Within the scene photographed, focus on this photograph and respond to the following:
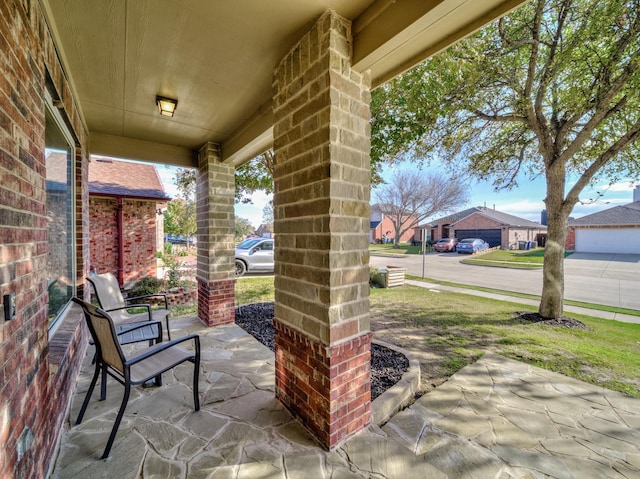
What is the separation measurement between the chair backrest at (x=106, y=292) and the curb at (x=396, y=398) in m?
2.97

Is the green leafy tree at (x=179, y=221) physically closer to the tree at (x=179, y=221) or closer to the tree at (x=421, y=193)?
the tree at (x=179, y=221)

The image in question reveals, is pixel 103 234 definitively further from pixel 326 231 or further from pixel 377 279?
pixel 326 231

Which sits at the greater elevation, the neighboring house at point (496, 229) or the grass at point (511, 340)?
the neighboring house at point (496, 229)

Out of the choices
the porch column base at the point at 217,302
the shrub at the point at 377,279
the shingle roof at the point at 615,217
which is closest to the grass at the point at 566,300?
the shrub at the point at 377,279

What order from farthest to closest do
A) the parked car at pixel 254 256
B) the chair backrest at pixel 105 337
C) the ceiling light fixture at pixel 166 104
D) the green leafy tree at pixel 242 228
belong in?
the green leafy tree at pixel 242 228 < the parked car at pixel 254 256 < the ceiling light fixture at pixel 166 104 < the chair backrest at pixel 105 337

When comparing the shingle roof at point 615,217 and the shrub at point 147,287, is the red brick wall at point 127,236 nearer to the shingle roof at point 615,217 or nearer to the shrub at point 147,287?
the shrub at point 147,287

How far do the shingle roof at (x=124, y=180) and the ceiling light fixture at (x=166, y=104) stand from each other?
17.5 ft

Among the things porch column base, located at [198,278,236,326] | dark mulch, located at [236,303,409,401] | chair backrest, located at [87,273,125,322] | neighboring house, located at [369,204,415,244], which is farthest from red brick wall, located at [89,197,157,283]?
neighboring house, located at [369,204,415,244]

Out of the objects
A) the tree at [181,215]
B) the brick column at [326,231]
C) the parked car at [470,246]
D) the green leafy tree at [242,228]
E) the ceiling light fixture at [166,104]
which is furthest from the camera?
the green leafy tree at [242,228]

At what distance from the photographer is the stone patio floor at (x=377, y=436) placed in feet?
5.78

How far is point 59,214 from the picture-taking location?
284 cm

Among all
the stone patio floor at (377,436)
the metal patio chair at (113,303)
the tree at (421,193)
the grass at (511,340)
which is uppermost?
the tree at (421,193)

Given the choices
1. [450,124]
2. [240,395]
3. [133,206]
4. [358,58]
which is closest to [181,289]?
[133,206]

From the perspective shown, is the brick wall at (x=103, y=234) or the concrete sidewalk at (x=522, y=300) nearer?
the concrete sidewalk at (x=522, y=300)
